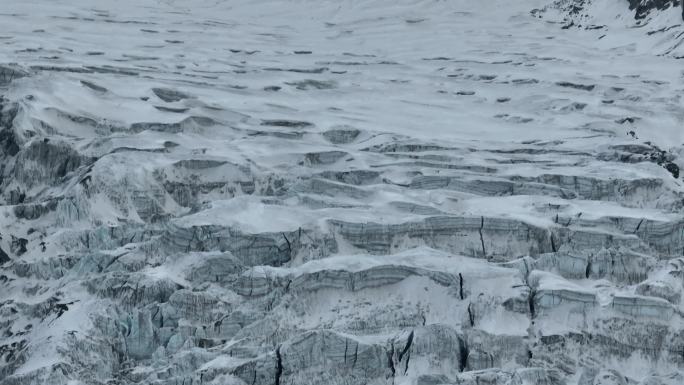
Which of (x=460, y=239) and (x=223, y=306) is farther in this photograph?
(x=460, y=239)

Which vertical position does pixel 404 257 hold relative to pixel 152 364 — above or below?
above

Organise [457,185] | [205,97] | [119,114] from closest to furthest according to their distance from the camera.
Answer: [457,185]
[119,114]
[205,97]

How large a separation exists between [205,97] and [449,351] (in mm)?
19922

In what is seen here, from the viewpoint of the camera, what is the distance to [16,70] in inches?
1355

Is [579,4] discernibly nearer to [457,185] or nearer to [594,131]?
[594,131]

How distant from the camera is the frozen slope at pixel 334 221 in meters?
19.5

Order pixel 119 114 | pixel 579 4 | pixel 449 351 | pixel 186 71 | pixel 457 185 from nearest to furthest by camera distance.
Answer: pixel 449 351 < pixel 457 185 < pixel 119 114 < pixel 186 71 < pixel 579 4

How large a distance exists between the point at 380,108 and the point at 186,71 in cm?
957

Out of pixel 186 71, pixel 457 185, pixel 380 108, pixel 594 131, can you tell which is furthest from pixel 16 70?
pixel 594 131

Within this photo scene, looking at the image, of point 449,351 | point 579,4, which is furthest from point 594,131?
point 579,4

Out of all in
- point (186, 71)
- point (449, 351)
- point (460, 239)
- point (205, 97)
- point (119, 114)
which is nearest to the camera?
point (449, 351)

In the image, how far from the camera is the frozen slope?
19500mm

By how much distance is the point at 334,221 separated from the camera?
23938mm

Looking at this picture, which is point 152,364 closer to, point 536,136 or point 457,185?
point 457,185
